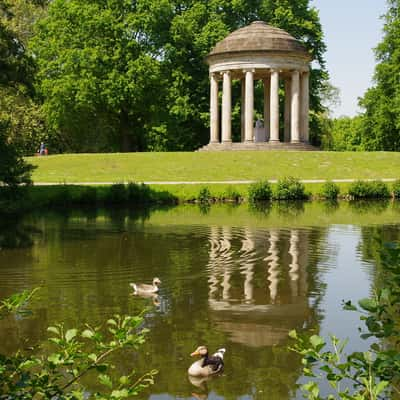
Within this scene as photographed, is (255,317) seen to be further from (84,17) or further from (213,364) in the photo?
(84,17)

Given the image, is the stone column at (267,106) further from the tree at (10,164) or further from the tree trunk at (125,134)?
the tree at (10,164)

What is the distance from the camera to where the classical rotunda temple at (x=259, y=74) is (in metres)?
52.3

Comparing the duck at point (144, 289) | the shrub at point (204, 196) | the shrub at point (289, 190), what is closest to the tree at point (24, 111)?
the shrub at point (204, 196)

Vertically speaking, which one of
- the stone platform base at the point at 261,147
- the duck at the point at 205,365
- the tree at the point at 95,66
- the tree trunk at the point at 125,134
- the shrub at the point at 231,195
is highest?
the tree at the point at 95,66

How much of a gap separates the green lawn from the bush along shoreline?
168 inches

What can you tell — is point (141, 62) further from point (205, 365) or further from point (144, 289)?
point (205, 365)

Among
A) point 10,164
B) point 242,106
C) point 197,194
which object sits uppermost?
point 242,106

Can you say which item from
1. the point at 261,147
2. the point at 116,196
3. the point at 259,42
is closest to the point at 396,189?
the point at 261,147

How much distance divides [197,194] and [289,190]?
5.01 m

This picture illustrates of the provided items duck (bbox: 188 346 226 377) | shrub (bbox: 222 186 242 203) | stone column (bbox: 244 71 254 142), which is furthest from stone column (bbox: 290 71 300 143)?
duck (bbox: 188 346 226 377)

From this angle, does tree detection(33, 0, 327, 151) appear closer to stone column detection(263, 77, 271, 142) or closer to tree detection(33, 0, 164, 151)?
tree detection(33, 0, 164, 151)

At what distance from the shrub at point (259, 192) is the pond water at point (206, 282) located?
28.8ft

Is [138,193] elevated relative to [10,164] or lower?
lower

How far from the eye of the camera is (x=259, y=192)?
3812 centimetres
